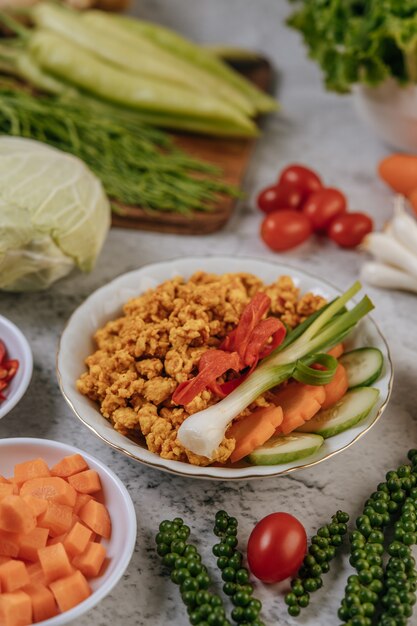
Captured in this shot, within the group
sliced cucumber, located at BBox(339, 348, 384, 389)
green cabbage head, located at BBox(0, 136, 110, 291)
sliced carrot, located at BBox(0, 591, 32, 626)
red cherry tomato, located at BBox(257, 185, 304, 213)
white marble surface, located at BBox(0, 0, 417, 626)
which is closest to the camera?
sliced carrot, located at BBox(0, 591, 32, 626)

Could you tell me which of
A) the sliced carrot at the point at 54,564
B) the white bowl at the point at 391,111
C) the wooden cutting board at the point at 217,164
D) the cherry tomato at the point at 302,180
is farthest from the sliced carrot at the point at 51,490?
the white bowl at the point at 391,111

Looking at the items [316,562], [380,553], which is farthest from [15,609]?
[380,553]

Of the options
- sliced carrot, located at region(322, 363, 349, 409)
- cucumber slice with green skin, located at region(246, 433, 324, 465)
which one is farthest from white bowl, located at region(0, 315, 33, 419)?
sliced carrot, located at region(322, 363, 349, 409)

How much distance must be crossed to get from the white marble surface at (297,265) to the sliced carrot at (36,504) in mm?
214

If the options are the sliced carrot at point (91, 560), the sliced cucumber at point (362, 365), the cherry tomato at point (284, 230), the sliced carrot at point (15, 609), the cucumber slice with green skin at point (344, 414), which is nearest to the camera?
the sliced carrot at point (15, 609)

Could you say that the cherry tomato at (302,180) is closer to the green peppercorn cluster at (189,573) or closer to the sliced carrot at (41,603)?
the green peppercorn cluster at (189,573)

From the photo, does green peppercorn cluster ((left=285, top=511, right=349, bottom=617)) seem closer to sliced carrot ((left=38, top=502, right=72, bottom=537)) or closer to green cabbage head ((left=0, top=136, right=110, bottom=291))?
sliced carrot ((left=38, top=502, right=72, bottom=537))

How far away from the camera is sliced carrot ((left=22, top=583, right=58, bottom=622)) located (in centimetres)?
126

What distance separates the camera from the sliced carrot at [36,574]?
1295mm

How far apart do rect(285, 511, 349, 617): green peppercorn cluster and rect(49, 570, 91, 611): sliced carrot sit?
0.36m

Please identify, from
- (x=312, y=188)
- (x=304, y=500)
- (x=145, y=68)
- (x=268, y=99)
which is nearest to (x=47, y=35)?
(x=145, y=68)

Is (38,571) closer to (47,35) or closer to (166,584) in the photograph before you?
(166,584)

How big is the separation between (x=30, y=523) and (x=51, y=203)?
96 cm

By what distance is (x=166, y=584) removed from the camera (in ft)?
4.71
